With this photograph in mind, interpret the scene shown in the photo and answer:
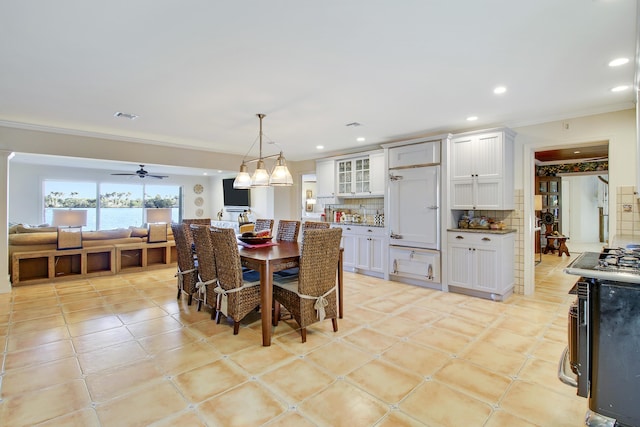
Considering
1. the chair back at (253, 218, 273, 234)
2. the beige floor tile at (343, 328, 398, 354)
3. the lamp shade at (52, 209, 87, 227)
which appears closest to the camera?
the beige floor tile at (343, 328, 398, 354)

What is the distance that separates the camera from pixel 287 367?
2.38 m

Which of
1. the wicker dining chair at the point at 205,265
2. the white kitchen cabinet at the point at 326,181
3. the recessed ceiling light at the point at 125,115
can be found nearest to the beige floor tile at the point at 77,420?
the wicker dining chair at the point at 205,265

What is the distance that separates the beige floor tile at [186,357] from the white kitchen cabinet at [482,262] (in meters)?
3.28

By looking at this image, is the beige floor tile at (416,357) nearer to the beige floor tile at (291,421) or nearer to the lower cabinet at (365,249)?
the beige floor tile at (291,421)

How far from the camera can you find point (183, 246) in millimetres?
3811

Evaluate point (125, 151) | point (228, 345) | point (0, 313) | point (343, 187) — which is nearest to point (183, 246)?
point (228, 345)

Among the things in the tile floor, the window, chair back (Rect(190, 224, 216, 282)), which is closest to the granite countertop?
the tile floor

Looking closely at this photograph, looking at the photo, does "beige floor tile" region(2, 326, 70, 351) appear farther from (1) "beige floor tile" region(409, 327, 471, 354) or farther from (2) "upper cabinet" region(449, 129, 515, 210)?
(2) "upper cabinet" region(449, 129, 515, 210)

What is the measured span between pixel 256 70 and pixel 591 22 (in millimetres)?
2373

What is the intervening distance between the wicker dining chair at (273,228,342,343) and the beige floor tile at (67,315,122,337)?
1.80 meters

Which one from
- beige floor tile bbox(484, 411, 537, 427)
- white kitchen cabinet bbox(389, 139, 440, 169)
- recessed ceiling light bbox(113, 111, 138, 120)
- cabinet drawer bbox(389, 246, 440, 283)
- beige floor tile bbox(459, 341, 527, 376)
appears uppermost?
recessed ceiling light bbox(113, 111, 138, 120)

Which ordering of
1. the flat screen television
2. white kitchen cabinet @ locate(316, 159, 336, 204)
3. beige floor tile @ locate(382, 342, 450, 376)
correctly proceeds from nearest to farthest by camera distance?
1. beige floor tile @ locate(382, 342, 450, 376)
2. white kitchen cabinet @ locate(316, 159, 336, 204)
3. the flat screen television

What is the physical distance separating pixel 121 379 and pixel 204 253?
1.34 metres

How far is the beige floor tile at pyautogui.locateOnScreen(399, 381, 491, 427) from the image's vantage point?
5.86ft
